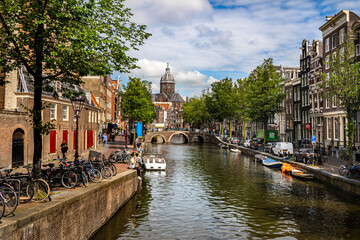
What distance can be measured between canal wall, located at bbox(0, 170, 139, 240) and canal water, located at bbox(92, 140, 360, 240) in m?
0.86

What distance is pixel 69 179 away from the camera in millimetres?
13914

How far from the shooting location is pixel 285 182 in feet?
91.4

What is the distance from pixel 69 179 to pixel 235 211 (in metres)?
9.66

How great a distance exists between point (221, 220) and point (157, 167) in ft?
57.1

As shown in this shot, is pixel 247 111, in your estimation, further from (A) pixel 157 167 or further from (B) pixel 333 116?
(A) pixel 157 167

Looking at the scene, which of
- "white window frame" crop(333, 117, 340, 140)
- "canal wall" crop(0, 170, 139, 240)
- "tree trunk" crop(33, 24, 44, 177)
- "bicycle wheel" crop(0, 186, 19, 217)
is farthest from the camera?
"white window frame" crop(333, 117, 340, 140)

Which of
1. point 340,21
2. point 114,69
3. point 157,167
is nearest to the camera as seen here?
point 114,69

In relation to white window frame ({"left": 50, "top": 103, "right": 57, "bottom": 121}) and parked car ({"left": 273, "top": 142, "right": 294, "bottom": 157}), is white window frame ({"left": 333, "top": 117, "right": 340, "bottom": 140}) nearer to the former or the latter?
parked car ({"left": 273, "top": 142, "right": 294, "bottom": 157})

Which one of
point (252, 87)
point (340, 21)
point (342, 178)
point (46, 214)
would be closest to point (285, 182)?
point (342, 178)

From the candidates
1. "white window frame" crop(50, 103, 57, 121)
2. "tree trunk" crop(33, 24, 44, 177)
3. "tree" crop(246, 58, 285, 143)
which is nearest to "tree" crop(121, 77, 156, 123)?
"tree" crop(246, 58, 285, 143)

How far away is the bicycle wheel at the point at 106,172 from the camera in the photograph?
16922 millimetres

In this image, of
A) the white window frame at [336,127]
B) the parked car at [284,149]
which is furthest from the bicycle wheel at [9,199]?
the white window frame at [336,127]

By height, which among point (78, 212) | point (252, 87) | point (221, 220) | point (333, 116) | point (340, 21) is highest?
point (340, 21)

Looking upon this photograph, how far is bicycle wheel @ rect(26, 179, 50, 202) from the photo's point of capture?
36.0 feet
